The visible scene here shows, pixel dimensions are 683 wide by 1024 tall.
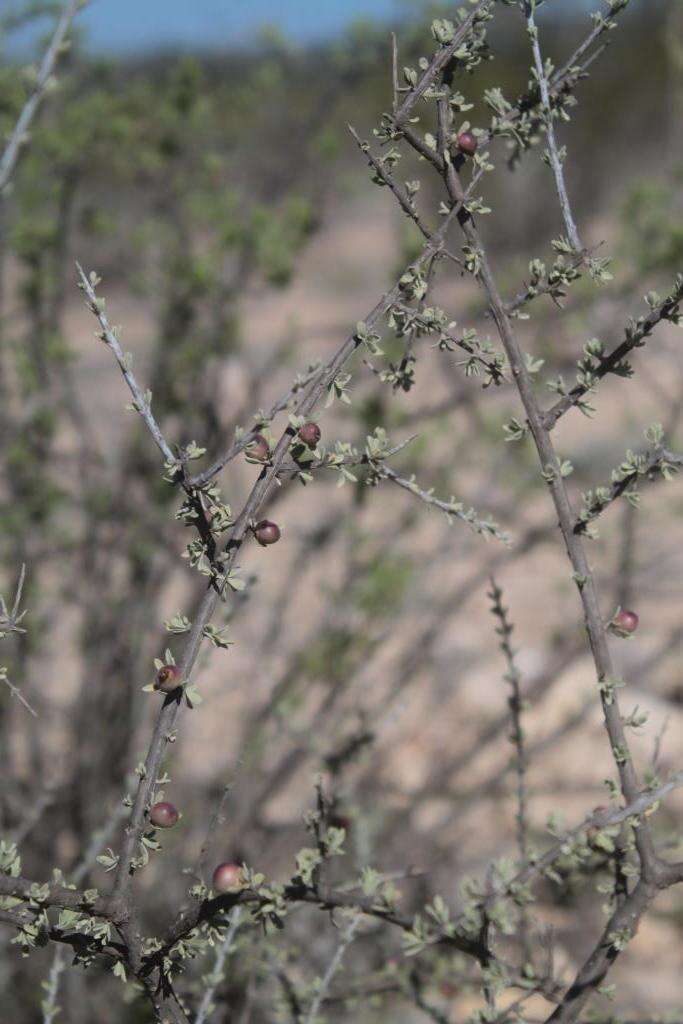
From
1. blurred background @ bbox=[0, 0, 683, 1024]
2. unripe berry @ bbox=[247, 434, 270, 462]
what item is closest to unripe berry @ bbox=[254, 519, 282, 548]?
unripe berry @ bbox=[247, 434, 270, 462]

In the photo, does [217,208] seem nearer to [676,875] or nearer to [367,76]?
[367,76]

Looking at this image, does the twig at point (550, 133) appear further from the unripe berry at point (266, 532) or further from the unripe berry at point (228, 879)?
the unripe berry at point (228, 879)

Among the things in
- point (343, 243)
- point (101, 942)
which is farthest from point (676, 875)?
point (343, 243)

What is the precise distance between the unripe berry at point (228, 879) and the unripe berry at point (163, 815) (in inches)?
2.8

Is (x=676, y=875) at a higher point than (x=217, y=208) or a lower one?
lower

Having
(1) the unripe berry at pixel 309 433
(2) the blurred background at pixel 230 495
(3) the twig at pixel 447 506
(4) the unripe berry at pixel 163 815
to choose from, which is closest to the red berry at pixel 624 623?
(3) the twig at pixel 447 506

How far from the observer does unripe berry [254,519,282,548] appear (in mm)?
896

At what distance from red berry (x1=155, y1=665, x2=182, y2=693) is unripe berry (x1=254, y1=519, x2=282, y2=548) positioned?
5.1 inches

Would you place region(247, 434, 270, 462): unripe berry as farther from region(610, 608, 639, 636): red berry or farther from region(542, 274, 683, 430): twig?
region(610, 608, 639, 636): red berry

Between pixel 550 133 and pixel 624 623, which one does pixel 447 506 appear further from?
pixel 550 133

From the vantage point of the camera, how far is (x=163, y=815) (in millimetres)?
863

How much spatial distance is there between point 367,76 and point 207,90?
58 centimetres

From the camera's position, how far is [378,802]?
2750 mm

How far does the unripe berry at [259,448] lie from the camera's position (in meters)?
0.90
